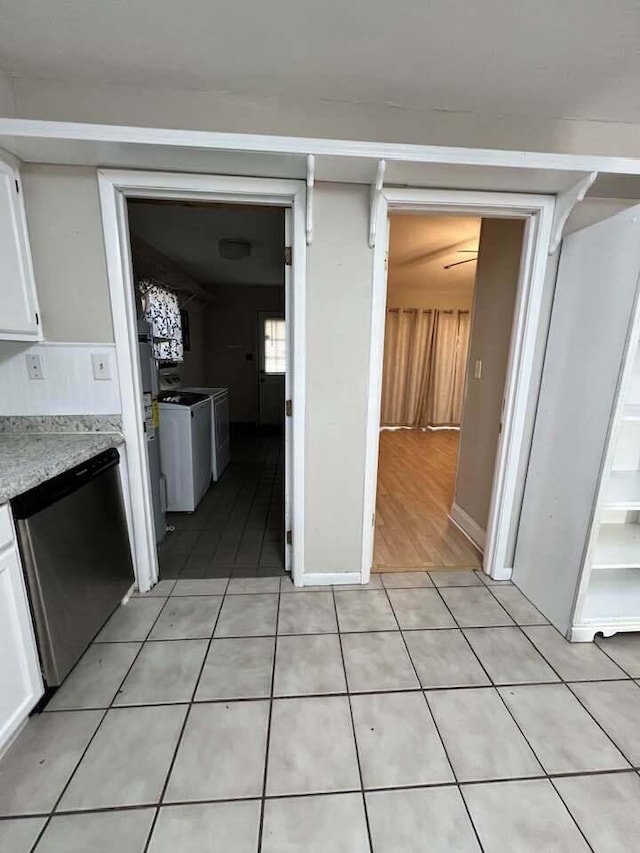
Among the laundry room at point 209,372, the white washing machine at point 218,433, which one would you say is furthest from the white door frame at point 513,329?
the white washing machine at point 218,433

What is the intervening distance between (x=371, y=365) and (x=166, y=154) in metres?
1.23

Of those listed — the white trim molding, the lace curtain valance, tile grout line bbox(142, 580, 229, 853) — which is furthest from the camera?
the lace curtain valance

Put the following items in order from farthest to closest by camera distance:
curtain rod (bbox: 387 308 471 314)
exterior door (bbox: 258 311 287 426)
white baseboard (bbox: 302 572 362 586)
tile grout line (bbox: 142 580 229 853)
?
1. exterior door (bbox: 258 311 287 426)
2. curtain rod (bbox: 387 308 471 314)
3. white baseboard (bbox: 302 572 362 586)
4. tile grout line (bbox: 142 580 229 853)

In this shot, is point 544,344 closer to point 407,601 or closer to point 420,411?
point 407,601

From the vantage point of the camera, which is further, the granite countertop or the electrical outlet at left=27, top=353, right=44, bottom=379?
the electrical outlet at left=27, top=353, right=44, bottom=379

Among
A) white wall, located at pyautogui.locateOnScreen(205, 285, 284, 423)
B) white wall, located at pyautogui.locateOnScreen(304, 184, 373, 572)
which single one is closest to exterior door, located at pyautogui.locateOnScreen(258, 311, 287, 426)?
white wall, located at pyautogui.locateOnScreen(205, 285, 284, 423)

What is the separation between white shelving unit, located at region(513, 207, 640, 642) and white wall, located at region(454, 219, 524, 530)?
374mm

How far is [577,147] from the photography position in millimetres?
1718

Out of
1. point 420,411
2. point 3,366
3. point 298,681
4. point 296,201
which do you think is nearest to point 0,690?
point 298,681

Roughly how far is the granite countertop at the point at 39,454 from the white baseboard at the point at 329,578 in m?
1.24

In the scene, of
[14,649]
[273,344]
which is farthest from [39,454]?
[273,344]

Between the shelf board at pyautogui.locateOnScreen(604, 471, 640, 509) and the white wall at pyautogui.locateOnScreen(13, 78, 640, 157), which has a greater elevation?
the white wall at pyautogui.locateOnScreen(13, 78, 640, 157)

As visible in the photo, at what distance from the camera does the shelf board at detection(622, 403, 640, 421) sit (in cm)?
153

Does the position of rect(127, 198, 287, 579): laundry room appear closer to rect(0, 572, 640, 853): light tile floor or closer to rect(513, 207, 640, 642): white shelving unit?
rect(0, 572, 640, 853): light tile floor
